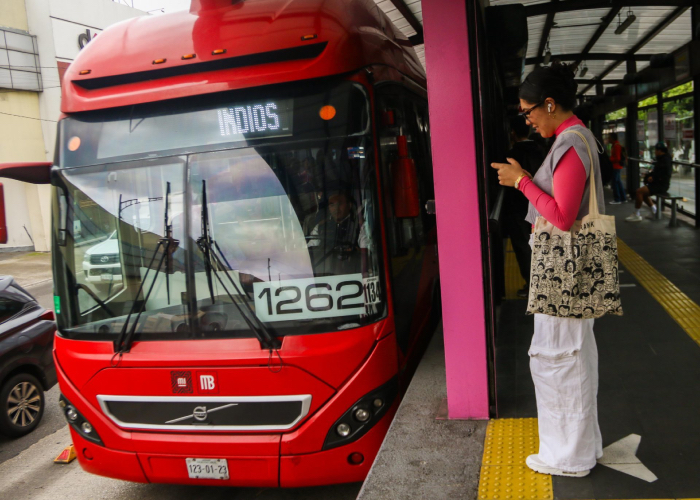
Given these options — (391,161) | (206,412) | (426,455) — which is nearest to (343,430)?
(426,455)

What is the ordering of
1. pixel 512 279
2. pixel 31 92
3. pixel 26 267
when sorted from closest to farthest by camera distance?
1. pixel 512 279
2. pixel 26 267
3. pixel 31 92

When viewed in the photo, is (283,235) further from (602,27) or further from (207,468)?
(602,27)

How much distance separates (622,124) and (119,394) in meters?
19.0

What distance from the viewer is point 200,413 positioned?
3.85 metres

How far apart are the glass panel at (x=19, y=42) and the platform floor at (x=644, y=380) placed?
23363 mm

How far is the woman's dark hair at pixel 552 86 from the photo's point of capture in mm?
2908

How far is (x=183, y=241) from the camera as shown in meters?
3.86

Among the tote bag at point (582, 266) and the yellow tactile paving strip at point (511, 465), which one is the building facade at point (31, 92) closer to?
the yellow tactile paving strip at point (511, 465)

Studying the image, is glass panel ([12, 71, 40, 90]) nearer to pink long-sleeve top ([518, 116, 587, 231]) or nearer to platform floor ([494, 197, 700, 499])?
platform floor ([494, 197, 700, 499])

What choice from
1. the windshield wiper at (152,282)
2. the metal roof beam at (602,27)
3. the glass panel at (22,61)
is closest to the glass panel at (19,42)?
the glass panel at (22,61)

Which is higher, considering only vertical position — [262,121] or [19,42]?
[19,42]

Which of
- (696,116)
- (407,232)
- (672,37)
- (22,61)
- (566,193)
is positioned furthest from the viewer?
(22,61)

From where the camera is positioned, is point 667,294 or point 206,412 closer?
point 206,412

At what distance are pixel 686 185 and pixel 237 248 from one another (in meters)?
11.7
